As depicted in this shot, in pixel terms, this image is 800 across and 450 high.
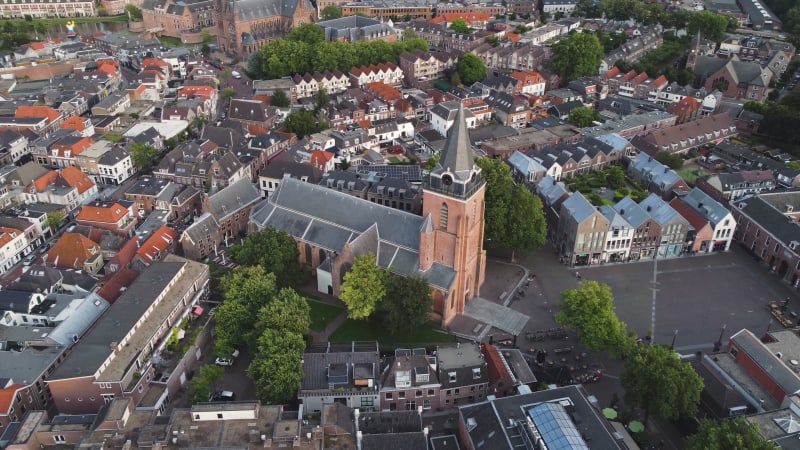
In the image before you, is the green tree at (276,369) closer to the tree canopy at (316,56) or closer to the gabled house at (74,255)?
the gabled house at (74,255)

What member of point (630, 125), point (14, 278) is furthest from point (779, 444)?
point (14, 278)

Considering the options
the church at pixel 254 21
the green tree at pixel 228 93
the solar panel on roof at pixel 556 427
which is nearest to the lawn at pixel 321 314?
the solar panel on roof at pixel 556 427

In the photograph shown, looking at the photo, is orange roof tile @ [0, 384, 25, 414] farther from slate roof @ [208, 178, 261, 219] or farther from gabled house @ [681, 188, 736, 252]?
gabled house @ [681, 188, 736, 252]

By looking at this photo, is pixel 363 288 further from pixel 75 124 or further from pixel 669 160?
pixel 75 124

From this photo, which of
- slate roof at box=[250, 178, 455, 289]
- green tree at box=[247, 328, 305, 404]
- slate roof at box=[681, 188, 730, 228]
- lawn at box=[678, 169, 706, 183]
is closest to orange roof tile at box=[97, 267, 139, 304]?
slate roof at box=[250, 178, 455, 289]

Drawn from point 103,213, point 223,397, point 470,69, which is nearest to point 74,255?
point 103,213
